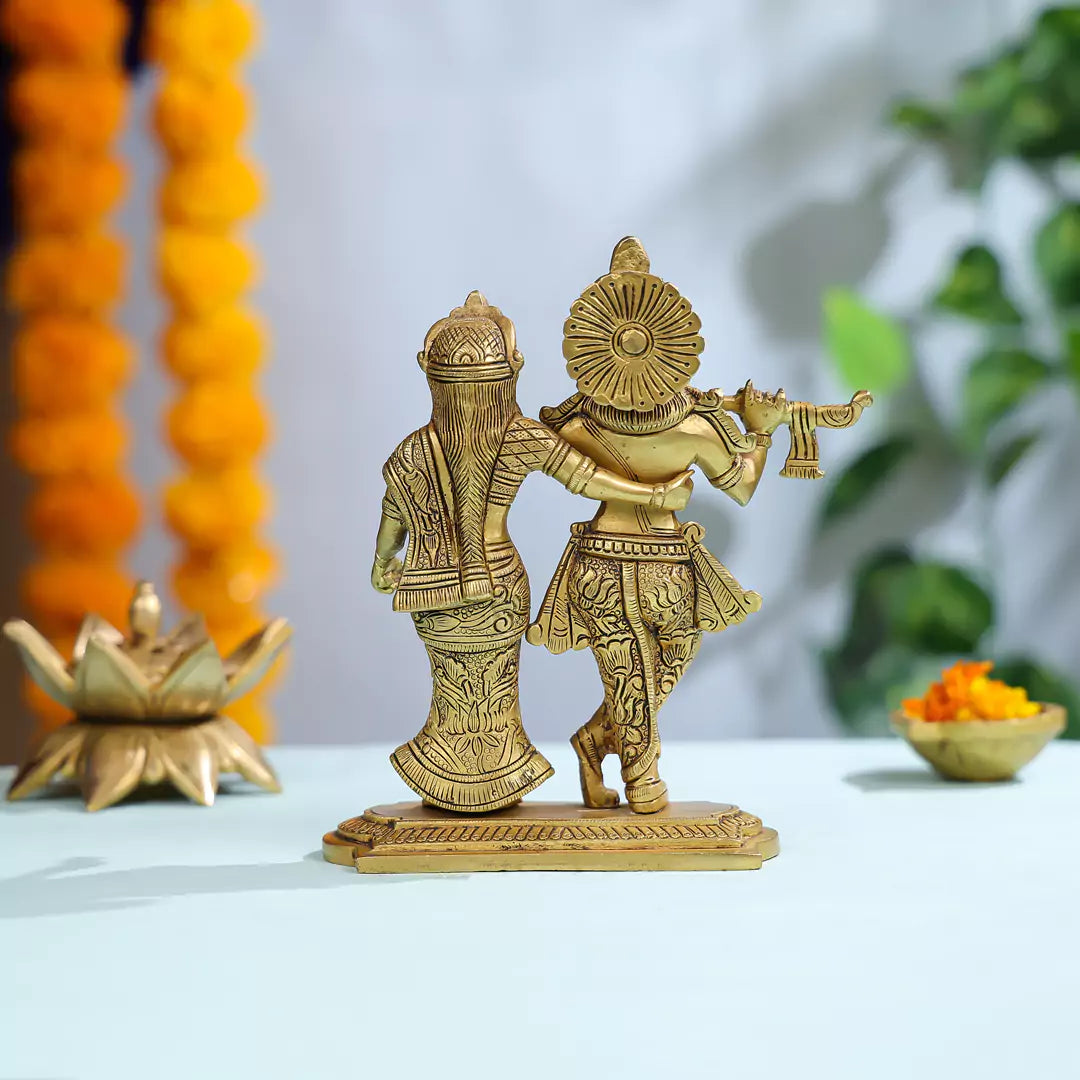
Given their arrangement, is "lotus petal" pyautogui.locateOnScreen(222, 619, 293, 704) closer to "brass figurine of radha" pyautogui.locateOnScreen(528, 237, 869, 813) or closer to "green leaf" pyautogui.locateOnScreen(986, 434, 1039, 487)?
"brass figurine of radha" pyautogui.locateOnScreen(528, 237, 869, 813)

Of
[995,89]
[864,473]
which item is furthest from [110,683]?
[995,89]

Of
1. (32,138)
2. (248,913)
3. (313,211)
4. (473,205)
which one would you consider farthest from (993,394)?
(248,913)

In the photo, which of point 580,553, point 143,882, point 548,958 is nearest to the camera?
point 548,958

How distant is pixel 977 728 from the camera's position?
149 centimetres

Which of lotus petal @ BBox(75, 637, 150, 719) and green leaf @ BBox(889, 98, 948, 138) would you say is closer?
lotus petal @ BBox(75, 637, 150, 719)

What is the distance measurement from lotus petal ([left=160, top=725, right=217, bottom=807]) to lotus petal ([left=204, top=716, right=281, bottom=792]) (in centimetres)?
1

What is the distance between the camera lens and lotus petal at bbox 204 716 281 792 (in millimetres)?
1521

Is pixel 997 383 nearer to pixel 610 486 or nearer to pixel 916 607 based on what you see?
pixel 916 607

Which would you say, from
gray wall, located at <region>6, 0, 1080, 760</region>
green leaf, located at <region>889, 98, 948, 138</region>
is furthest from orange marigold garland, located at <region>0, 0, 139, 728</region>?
green leaf, located at <region>889, 98, 948, 138</region>

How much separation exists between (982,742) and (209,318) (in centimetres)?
170

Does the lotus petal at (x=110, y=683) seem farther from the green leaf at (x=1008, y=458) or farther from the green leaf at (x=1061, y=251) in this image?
the green leaf at (x=1061, y=251)

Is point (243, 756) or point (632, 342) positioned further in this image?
point (243, 756)

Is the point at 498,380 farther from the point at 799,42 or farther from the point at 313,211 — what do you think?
the point at 799,42

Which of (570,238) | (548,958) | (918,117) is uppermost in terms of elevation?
(918,117)
